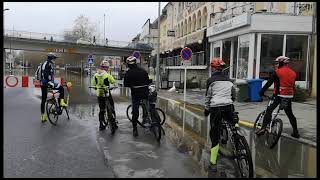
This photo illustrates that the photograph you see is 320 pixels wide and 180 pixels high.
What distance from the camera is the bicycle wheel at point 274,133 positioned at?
8.47m

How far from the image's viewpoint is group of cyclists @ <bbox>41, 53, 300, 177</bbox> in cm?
703

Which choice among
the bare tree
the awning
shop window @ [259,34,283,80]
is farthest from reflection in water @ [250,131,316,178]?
the bare tree

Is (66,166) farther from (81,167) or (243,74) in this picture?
(243,74)

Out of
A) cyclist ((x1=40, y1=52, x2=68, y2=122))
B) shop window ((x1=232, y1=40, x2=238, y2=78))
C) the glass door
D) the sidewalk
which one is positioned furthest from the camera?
the glass door

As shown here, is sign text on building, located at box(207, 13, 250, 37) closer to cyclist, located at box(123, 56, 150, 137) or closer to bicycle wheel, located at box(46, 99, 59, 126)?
bicycle wheel, located at box(46, 99, 59, 126)

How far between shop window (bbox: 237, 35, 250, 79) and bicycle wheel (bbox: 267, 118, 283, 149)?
14.8 metres

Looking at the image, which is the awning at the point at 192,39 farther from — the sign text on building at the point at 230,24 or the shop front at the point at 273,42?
the shop front at the point at 273,42

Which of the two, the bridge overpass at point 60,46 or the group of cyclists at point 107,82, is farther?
the bridge overpass at point 60,46

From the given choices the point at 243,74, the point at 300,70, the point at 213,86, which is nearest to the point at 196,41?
the point at 243,74

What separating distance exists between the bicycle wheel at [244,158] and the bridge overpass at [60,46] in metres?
50.2

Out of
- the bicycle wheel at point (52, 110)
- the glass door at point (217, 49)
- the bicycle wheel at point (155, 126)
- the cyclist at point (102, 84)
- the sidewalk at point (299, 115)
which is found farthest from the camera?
the glass door at point (217, 49)

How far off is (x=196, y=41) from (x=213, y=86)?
28.5 m

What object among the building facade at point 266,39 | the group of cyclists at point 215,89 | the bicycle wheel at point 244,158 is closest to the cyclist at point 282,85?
the group of cyclists at point 215,89

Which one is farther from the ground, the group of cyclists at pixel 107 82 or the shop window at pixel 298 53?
the shop window at pixel 298 53
